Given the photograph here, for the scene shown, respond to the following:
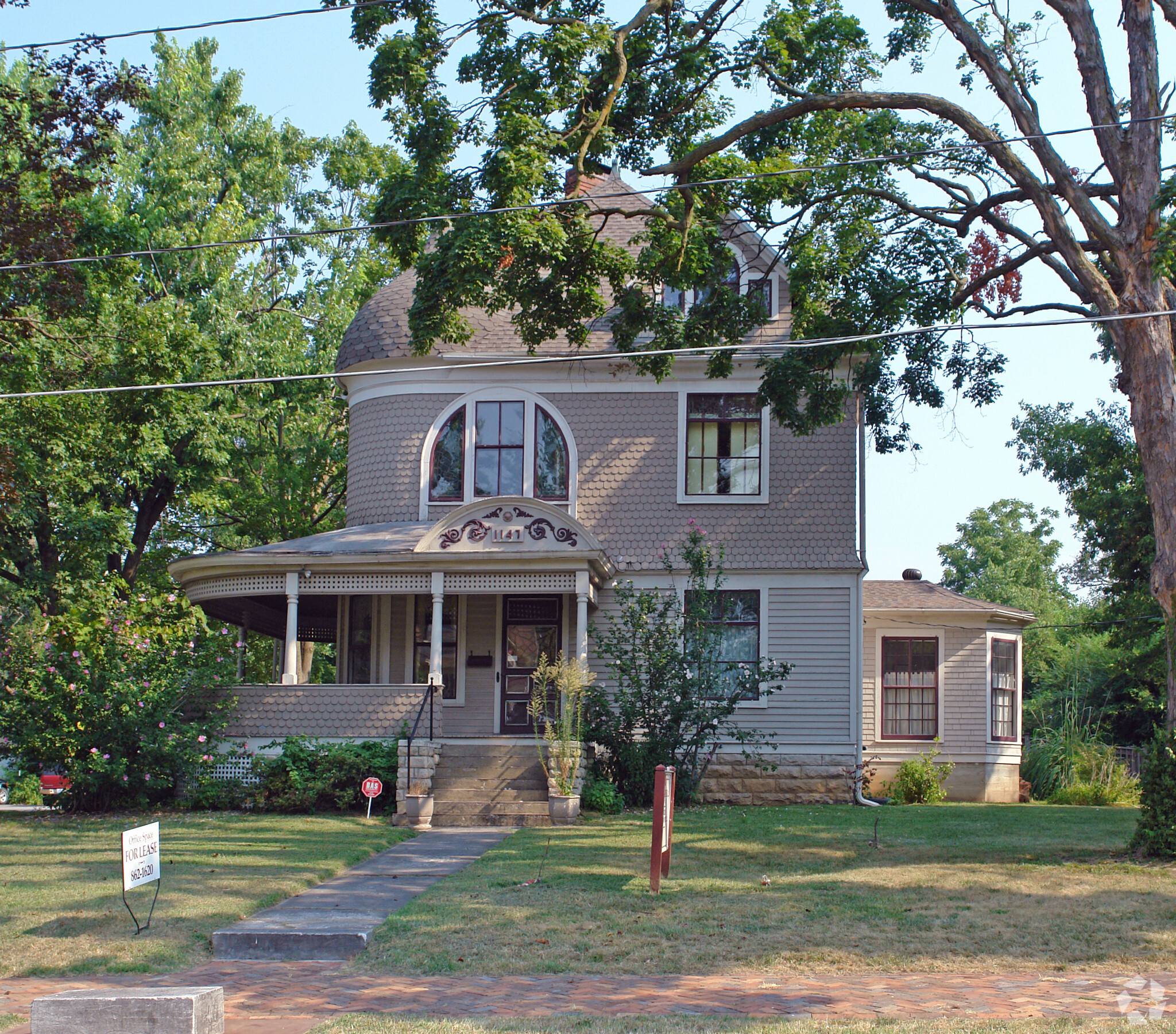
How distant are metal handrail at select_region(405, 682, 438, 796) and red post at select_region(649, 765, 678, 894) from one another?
6.36m

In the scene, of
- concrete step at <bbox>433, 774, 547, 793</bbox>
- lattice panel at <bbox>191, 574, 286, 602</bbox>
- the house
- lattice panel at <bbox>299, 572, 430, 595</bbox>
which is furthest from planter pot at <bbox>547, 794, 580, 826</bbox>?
lattice panel at <bbox>191, 574, 286, 602</bbox>

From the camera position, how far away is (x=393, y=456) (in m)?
20.0

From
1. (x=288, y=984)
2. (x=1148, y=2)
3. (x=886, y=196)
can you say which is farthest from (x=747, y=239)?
(x=288, y=984)

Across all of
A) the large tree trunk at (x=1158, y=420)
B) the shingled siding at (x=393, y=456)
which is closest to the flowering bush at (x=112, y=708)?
the shingled siding at (x=393, y=456)

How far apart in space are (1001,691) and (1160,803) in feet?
35.5

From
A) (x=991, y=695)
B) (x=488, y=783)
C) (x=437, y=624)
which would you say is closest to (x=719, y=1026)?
(x=488, y=783)

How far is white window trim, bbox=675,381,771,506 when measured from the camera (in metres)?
19.3

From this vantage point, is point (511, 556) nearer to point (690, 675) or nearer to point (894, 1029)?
point (690, 675)

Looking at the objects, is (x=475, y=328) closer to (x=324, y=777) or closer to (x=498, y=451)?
(x=498, y=451)

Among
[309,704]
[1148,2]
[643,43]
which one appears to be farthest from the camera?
[309,704]

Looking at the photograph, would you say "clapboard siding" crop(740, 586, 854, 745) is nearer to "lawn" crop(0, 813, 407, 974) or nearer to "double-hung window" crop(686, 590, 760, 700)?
"double-hung window" crop(686, 590, 760, 700)

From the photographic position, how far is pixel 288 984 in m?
7.29

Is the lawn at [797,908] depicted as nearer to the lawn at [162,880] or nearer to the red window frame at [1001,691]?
the lawn at [162,880]

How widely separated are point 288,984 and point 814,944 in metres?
3.39
